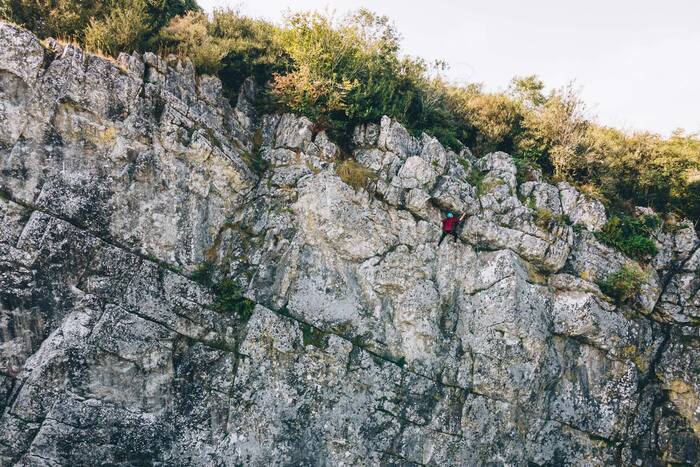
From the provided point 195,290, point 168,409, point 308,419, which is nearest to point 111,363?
point 168,409

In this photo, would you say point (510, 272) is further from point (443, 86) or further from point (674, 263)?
point (443, 86)

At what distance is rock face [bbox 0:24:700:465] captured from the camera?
39.1 ft

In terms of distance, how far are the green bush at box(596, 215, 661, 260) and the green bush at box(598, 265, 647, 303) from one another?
942 mm

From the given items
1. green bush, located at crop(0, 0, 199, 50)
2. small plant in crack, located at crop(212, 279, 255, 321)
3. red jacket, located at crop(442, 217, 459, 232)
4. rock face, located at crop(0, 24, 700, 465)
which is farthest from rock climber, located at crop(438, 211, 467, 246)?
green bush, located at crop(0, 0, 199, 50)

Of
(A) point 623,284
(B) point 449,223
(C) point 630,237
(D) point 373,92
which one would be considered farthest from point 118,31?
(C) point 630,237

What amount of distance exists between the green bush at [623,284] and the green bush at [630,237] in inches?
37.1

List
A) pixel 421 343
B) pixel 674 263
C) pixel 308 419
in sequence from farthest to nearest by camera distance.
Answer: pixel 674 263
pixel 421 343
pixel 308 419

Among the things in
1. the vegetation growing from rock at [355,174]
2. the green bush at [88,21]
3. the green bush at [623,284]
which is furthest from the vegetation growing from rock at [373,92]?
the green bush at [623,284]

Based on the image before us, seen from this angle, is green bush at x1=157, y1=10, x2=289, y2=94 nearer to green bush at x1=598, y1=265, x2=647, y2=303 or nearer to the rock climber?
the rock climber

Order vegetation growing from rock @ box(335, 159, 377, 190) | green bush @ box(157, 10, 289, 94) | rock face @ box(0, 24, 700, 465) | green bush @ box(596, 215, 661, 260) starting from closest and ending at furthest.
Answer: rock face @ box(0, 24, 700, 465) < vegetation growing from rock @ box(335, 159, 377, 190) < green bush @ box(157, 10, 289, 94) < green bush @ box(596, 215, 661, 260)

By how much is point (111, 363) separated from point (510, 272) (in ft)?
41.4

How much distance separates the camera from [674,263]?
54.8 feet

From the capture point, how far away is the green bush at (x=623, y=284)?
15453 mm

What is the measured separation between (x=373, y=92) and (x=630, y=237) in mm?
11197
